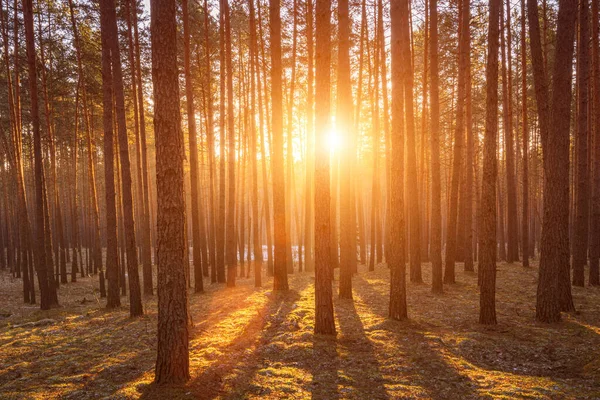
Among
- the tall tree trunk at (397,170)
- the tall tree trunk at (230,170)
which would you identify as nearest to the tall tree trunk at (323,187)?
the tall tree trunk at (397,170)

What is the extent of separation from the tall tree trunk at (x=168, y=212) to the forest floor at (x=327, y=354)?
0.52m

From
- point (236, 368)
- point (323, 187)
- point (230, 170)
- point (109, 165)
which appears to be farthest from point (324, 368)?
point (230, 170)

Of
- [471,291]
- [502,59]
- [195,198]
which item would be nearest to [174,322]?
[195,198]

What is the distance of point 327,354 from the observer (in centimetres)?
642

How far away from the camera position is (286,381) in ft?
17.5

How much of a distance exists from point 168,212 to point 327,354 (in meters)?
3.85

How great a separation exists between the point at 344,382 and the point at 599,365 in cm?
414

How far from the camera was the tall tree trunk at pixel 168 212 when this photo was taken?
4.94 meters

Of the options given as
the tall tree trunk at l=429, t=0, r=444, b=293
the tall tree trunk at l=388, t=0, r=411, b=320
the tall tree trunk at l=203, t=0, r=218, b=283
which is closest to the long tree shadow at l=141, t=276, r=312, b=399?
the tall tree trunk at l=388, t=0, r=411, b=320

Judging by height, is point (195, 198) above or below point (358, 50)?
below

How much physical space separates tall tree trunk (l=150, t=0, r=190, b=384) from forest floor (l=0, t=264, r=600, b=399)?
0.52 metres

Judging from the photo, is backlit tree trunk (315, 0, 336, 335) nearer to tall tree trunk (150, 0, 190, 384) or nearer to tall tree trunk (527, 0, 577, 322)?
tall tree trunk (150, 0, 190, 384)

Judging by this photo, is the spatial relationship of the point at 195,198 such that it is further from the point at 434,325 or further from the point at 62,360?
the point at 434,325

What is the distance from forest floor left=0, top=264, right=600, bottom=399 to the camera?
500cm
